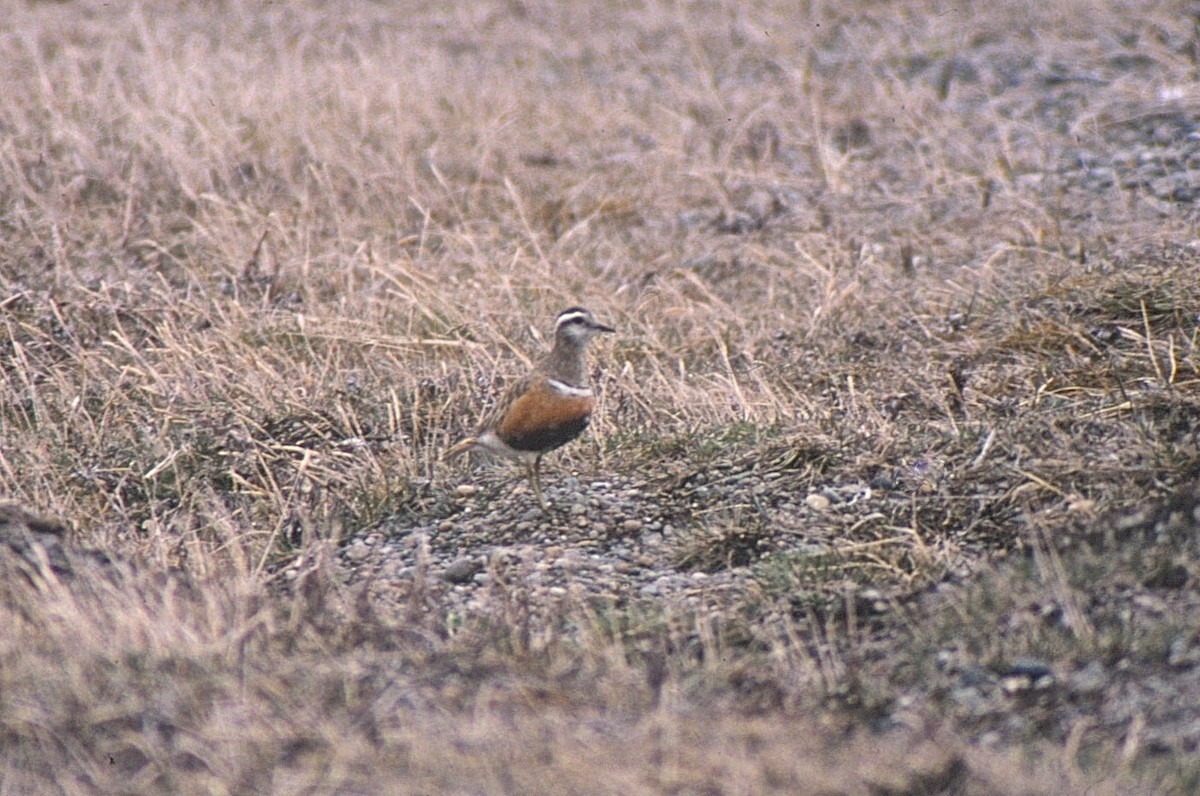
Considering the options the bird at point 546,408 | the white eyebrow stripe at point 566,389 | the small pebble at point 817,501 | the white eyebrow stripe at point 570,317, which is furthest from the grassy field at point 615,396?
the white eyebrow stripe at point 570,317

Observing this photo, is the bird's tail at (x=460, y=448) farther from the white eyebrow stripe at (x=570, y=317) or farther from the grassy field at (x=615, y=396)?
the white eyebrow stripe at (x=570, y=317)

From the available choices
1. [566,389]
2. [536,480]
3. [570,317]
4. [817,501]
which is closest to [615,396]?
[570,317]

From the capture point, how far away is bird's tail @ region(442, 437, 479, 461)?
565 centimetres

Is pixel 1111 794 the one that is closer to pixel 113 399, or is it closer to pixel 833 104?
pixel 113 399

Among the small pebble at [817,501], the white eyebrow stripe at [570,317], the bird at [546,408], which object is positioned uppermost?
the white eyebrow stripe at [570,317]

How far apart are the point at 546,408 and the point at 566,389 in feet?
0.42

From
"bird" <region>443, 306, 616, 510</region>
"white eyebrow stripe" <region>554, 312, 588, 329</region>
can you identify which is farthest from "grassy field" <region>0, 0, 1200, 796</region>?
"white eyebrow stripe" <region>554, 312, 588, 329</region>

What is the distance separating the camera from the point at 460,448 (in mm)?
5672

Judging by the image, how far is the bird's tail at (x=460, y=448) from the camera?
5.65m

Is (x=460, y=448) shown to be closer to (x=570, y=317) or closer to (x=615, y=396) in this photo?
(x=570, y=317)

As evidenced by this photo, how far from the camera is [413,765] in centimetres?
311

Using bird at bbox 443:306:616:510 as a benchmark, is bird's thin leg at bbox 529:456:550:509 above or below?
below

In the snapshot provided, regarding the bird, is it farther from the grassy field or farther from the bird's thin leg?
the grassy field

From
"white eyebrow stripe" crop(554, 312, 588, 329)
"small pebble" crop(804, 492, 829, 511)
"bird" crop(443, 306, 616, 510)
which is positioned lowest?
"small pebble" crop(804, 492, 829, 511)
